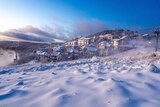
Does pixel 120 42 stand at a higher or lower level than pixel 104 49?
higher

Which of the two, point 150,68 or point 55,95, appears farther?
point 150,68

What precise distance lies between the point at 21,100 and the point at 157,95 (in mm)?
2365

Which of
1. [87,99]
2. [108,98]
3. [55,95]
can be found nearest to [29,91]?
[55,95]

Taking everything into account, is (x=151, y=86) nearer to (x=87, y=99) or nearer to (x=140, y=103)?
(x=140, y=103)

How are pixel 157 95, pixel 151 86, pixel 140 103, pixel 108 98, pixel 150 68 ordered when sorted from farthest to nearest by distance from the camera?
pixel 150 68 → pixel 151 86 → pixel 157 95 → pixel 108 98 → pixel 140 103

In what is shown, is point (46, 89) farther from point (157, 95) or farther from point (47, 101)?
point (157, 95)

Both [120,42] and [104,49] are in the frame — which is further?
[120,42]

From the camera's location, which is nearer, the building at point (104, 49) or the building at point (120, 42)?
the building at point (104, 49)

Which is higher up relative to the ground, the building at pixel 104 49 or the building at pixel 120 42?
the building at pixel 120 42

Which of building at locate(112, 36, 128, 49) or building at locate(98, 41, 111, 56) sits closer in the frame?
building at locate(98, 41, 111, 56)

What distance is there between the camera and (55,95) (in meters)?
3.51

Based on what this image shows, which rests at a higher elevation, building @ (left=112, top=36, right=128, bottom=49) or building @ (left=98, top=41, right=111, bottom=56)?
building @ (left=112, top=36, right=128, bottom=49)

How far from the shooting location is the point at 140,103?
10.1 feet

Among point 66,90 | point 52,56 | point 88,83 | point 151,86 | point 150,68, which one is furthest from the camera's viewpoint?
point 52,56
